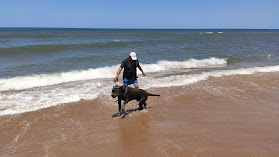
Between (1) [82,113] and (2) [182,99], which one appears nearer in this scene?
(1) [82,113]

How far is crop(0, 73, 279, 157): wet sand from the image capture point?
4180 millimetres

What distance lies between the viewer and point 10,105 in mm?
6688

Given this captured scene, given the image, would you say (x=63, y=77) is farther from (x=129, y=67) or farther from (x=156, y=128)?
(x=156, y=128)

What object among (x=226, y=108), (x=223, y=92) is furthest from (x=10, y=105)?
(x=223, y=92)

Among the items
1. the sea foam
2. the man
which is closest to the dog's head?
the man

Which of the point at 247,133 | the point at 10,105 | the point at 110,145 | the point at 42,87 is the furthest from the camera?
the point at 42,87

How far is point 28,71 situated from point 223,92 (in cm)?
1063

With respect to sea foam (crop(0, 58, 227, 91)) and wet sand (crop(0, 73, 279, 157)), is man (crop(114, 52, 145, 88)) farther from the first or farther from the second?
sea foam (crop(0, 58, 227, 91))

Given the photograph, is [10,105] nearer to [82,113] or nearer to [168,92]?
[82,113]

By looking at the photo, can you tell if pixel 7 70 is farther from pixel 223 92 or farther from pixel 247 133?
pixel 247 133

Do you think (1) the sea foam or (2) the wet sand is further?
(1) the sea foam

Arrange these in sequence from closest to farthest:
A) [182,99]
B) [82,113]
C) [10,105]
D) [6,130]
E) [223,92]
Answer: [6,130]
[82,113]
[10,105]
[182,99]
[223,92]

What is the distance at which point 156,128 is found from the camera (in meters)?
5.08

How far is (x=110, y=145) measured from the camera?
4.36 metres
